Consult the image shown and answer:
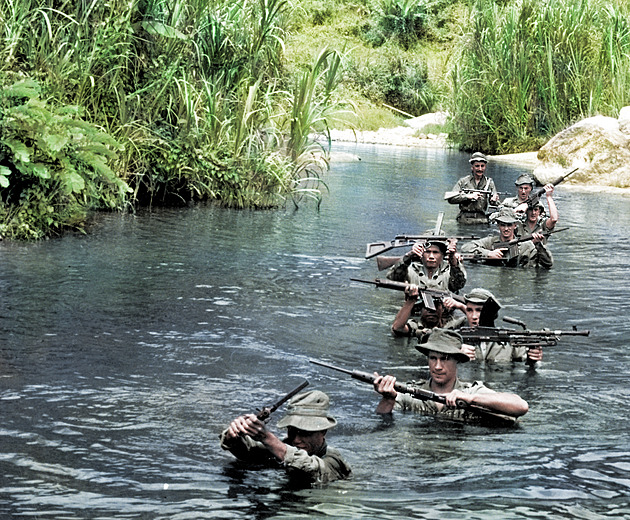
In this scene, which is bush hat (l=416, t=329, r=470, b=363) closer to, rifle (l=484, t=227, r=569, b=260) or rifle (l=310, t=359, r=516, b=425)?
rifle (l=310, t=359, r=516, b=425)

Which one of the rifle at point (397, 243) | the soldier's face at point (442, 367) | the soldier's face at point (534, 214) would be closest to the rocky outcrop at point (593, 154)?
the soldier's face at point (534, 214)

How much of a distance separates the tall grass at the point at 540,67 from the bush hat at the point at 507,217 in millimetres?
14348

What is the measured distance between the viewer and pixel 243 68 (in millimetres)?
17672

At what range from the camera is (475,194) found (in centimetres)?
1797

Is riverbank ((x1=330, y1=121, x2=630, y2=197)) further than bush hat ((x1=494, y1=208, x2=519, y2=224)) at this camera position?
Yes

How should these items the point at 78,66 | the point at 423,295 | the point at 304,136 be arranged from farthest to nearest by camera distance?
Answer: the point at 304,136 → the point at 78,66 → the point at 423,295

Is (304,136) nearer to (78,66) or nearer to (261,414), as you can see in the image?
(78,66)

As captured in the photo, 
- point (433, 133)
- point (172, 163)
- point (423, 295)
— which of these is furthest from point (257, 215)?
point (433, 133)

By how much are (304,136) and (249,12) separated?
2253 mm

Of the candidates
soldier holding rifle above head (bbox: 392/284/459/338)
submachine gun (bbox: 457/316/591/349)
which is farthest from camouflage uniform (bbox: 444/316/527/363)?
soldier holding rifle above head (bbox: 392/284/459/338)

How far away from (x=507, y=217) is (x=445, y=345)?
7626 mm

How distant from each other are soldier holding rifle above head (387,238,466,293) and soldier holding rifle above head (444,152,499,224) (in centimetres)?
683

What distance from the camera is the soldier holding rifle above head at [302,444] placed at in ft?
20.2

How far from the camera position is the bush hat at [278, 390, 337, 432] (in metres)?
6.25
